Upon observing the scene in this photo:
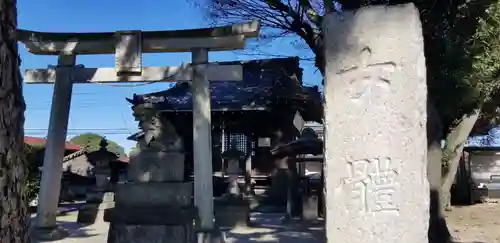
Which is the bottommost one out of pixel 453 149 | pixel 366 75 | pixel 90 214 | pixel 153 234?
pixel 90 214

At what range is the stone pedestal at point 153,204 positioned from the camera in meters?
7.11

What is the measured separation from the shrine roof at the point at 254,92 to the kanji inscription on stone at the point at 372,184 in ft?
35.8

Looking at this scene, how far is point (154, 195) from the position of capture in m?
7.44

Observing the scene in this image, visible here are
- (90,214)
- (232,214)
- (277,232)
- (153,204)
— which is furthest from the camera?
(90,214)

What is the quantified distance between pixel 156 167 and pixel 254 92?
9.34 metres

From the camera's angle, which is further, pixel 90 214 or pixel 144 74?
pixel 90 214

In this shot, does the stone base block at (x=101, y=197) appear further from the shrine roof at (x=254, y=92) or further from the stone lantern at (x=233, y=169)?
the stone lantern at (x=233, y=169)

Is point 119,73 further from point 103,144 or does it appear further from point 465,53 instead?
point 465,53

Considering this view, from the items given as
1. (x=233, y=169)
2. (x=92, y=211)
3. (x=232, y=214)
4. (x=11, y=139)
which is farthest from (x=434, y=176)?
(x=92, y=211)

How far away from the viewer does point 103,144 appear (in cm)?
1420

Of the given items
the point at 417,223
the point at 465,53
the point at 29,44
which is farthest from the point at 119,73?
the point at 417,223

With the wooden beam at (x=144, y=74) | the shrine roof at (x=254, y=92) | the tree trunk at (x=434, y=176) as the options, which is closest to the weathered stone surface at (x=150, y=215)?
the wooden beam at (x=144, y=74)

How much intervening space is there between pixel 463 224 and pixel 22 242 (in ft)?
40.3

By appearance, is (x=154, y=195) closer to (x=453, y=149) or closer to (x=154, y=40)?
(x=154, y=40)
